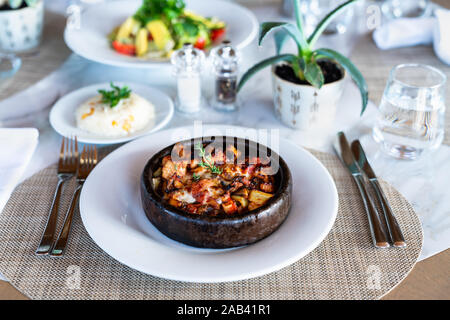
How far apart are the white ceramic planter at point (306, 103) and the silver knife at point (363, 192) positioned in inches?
4.5

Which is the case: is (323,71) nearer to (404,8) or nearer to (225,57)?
(225,57)

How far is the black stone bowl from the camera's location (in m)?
1.02

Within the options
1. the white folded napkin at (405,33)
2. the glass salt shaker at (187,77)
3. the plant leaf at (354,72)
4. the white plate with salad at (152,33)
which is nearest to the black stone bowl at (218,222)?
the plant leaf at (354,72)

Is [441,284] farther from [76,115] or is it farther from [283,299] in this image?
[76,115]

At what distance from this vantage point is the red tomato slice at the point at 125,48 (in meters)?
2.01

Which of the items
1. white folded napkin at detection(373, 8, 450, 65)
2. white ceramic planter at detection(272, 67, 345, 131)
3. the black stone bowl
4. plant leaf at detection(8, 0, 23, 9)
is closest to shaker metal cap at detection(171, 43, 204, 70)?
white ceramic planter at detection(272, 67, 345, 131)

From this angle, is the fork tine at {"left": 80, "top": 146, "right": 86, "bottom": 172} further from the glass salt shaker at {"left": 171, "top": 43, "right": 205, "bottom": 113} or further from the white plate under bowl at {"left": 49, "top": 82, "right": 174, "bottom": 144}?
the glass salt shaker at {"left": 171, "top": 43, "right": 205, "bottom": 113}

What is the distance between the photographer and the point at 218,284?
1.02 metres

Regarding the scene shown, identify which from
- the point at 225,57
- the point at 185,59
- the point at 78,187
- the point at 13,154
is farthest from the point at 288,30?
the point at 13,154

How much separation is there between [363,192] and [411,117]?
34 centimetres

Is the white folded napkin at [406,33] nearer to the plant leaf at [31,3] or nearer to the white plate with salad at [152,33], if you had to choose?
the white plate with salad at [152,33]
